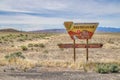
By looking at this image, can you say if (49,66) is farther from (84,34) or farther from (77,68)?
(84,34)

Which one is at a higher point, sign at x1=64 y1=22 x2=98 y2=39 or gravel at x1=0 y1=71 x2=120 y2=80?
sign at x1=64 y1=22 x2=98 y2=39

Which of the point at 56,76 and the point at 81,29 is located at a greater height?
the point at 81,29

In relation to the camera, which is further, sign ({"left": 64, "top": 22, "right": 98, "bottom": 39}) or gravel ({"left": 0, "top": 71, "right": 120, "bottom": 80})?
sign ({"left": 64, "top": 22, "right": 98, "bottom": 39})

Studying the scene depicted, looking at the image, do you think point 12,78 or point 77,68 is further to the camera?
point 77,68

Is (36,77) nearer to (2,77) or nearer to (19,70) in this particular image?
(2,77)

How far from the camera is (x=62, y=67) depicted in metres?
21.3

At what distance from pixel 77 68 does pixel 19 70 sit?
323 cm

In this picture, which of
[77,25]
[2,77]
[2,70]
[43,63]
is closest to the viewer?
[2,77]

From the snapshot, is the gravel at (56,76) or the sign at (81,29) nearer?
the gravel at (56,76)

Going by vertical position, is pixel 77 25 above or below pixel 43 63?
above

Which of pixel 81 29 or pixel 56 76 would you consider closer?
pixel 56 76

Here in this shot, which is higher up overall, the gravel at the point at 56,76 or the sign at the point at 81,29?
the sign at the point at 81,29

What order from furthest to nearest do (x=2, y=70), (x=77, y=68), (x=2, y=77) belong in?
(x=77, y=68) < (x=2, y=70) < (x=2, y=77)

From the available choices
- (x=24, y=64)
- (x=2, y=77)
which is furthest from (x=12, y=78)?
(x=24, y=64)
